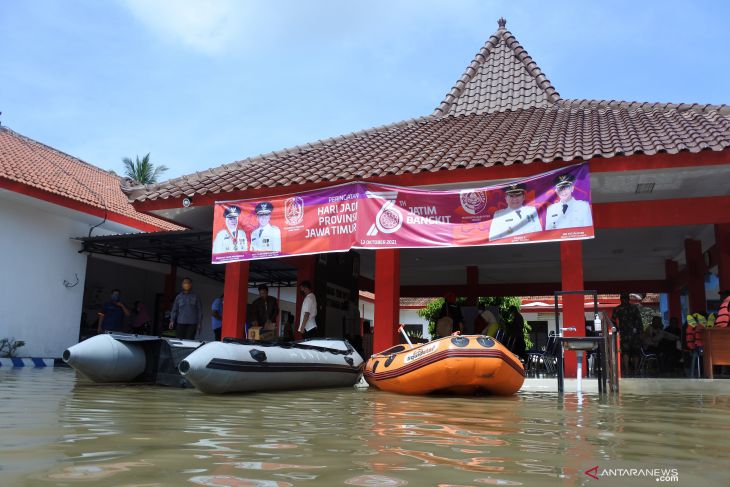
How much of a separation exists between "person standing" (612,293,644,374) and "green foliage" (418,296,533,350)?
7.67 metres

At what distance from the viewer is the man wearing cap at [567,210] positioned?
25.1 feet

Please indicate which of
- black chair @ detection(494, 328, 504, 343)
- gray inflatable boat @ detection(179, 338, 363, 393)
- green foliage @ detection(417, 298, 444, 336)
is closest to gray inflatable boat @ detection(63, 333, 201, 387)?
gray inflatable boat @ detection(179, 338, 363, 393)

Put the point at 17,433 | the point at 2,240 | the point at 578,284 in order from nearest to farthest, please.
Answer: the point at 17,433, the point at 578,284, the point at 2,240

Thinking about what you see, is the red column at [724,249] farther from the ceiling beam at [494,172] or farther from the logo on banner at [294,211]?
the logo on banner at [294,211]

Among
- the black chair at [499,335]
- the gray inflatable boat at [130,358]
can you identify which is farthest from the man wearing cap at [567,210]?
the gray inflatable boat at [130,358]

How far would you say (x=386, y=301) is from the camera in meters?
8.84

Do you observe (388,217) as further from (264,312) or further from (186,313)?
(186,313)

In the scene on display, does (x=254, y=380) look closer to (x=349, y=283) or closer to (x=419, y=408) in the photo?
(x=419, y=408)

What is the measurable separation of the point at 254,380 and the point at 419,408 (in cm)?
206

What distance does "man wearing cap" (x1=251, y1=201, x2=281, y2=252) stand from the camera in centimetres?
912

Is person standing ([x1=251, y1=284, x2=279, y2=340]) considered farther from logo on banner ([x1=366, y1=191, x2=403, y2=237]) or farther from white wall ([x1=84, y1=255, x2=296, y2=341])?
white wall ([x1=84, y1=255, x2=296, y2=341])

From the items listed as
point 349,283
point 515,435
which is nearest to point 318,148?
point 349,283

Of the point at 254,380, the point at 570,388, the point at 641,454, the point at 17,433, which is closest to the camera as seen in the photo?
the point at 641,454

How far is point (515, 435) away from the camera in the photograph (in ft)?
11.0
